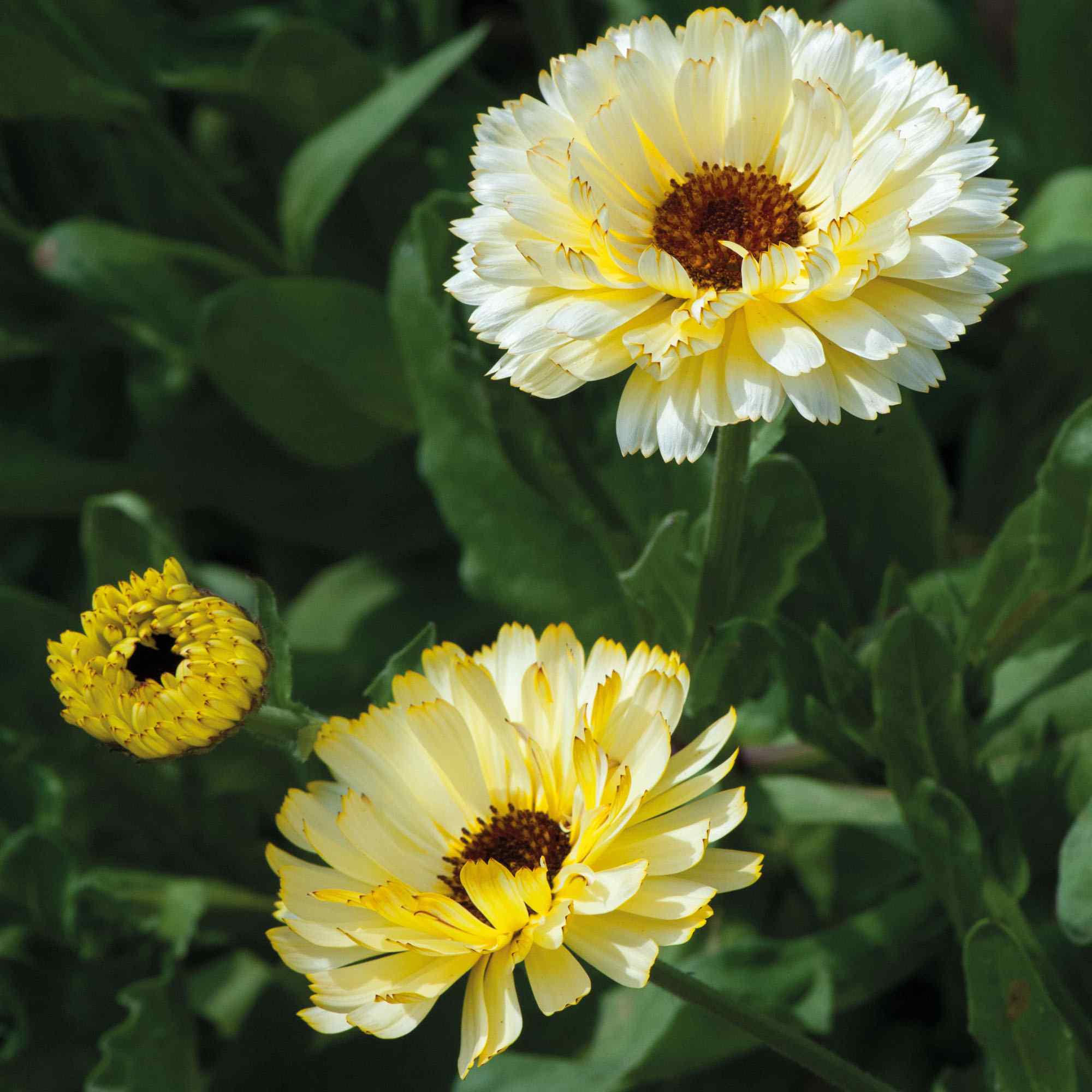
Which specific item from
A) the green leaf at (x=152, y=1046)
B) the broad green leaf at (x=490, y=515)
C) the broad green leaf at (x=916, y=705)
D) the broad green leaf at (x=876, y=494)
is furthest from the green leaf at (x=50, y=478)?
the broad green leaf at (x=916, y=705)

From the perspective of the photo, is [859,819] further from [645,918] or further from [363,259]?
[363,259]

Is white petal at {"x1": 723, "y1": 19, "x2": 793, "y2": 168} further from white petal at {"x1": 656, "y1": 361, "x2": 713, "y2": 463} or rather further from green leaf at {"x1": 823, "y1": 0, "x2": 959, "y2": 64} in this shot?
green leaf at {"x1": 823, "y1": 0, "x2": 959, "y2": 64}

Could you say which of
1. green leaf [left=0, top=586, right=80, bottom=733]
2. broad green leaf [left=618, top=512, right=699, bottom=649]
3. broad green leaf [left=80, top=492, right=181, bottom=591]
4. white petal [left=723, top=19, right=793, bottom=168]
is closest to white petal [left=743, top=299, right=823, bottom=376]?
white petal [left=723, top=19, right=793, bottom=168]

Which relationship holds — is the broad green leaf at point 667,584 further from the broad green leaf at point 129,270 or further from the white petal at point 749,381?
the broad green leaf at point 129,270

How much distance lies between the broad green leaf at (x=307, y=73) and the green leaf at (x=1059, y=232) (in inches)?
38.8

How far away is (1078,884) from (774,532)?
1.39 ft

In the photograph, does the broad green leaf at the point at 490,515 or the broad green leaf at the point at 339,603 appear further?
the broad green leaf at the point at 339,603

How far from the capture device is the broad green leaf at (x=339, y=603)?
1977mm

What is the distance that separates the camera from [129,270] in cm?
193

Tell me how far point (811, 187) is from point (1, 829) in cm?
122

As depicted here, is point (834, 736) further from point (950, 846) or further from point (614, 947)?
point (614, 947)

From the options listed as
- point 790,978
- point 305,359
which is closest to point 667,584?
point 790,978

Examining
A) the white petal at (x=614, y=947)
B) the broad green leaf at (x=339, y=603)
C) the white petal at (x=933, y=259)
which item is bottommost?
the broad green leaf at (x=339, y=603)

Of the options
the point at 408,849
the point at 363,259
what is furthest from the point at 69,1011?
the point at 363,259
